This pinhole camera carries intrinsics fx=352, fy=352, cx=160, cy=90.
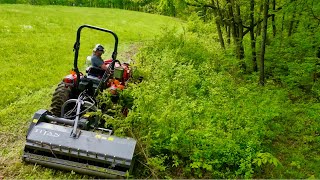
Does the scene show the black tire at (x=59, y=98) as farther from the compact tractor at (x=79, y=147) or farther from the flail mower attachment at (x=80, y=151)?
the flail mower attachment at (x=80, y=151)

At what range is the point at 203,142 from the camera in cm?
557

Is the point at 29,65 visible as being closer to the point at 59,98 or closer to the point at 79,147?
the point at 59,98

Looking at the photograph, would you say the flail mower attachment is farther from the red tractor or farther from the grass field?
the red tractor

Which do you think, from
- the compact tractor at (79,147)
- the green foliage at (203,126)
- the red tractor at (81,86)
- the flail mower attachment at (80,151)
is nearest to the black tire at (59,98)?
the red tractor at (81,86)

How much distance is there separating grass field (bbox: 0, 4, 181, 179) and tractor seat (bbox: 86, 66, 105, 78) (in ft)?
5.34

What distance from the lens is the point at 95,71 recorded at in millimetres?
7539

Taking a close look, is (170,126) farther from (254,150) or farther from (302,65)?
(302,65)

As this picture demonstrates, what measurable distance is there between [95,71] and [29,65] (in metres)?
5.21

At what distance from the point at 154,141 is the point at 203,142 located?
2.56ft

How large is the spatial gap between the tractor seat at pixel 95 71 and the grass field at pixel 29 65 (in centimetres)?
163

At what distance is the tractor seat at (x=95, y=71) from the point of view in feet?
24.5

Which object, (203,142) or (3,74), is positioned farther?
(3,74)

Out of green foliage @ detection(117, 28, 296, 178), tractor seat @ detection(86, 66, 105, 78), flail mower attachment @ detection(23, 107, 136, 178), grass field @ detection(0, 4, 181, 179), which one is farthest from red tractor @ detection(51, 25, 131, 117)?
flail mower attachment @ detection(23, 107, 136, 178)

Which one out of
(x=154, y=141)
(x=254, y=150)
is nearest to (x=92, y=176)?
(x=154, y=141)
